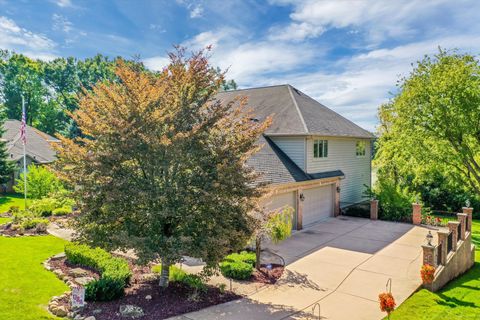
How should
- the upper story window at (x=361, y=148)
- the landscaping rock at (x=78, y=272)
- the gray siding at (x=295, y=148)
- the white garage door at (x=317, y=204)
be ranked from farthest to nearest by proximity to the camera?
the upper story window at (x=361, y=148), the gray siding at (x=295, y=148), the white garage door at (x=317, y=204), the landscaping rock at (x=78, y=272)

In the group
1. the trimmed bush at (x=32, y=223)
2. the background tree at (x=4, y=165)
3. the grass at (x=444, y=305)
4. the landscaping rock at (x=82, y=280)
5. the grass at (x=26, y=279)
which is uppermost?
the background tree at (x=4, y=165)

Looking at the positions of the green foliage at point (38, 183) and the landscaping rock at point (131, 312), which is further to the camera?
the green foliage at point (38, 183)

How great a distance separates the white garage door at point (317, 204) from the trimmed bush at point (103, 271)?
35.3 feet

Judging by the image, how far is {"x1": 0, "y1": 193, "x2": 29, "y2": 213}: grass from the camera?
21.9 m

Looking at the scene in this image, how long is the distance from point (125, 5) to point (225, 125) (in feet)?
22.0

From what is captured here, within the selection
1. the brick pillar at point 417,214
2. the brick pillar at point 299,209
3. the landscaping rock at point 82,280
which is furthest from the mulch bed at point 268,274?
the brick pillar at point 417,214

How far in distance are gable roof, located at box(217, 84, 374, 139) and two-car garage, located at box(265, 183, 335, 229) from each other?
3370 millimetres

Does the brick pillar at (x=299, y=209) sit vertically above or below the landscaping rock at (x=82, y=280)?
above

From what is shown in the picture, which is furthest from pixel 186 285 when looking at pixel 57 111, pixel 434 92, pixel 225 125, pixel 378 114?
pixel 57 111

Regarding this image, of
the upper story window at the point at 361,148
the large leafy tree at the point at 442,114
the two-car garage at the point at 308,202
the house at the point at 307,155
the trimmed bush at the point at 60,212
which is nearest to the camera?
the two-car garage at the point at 308,202

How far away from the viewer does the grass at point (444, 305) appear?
8.40 meters

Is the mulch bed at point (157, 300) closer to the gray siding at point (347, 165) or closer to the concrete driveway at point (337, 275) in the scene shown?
the concrete driveway at point (337, 275)

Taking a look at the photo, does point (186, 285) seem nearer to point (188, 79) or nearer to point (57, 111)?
point (188, 79)

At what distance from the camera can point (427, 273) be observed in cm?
987
